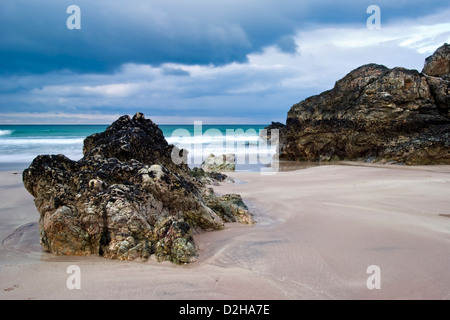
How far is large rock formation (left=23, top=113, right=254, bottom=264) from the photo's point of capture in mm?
2949

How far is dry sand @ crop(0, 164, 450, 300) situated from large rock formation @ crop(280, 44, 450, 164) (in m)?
6.35

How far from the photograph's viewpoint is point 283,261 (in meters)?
2.88

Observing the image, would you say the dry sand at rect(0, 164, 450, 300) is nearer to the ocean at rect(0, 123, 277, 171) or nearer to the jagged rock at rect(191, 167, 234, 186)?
the jagged rock at rect(191, 167, 234, 186)

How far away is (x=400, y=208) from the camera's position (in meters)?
4.83

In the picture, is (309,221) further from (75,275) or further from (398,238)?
(75,275)

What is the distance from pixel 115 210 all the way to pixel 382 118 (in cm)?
1068

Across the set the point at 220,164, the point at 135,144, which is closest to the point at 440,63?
the point at 220,164

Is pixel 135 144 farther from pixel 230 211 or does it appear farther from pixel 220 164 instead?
pixel 220 164

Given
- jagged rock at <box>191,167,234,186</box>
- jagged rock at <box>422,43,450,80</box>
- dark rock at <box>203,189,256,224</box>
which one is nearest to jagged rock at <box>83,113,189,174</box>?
dark rock at <box>203,189,256,224</box>

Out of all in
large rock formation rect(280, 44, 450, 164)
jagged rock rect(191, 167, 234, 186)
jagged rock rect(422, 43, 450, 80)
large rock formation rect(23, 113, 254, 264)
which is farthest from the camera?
jagged rock rect(422, 43, 450, 80)

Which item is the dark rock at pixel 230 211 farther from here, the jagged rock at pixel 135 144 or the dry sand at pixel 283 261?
the jagged rock at pixel 135 144

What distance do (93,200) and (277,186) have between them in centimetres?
474

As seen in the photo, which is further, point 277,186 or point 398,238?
point 277,186
